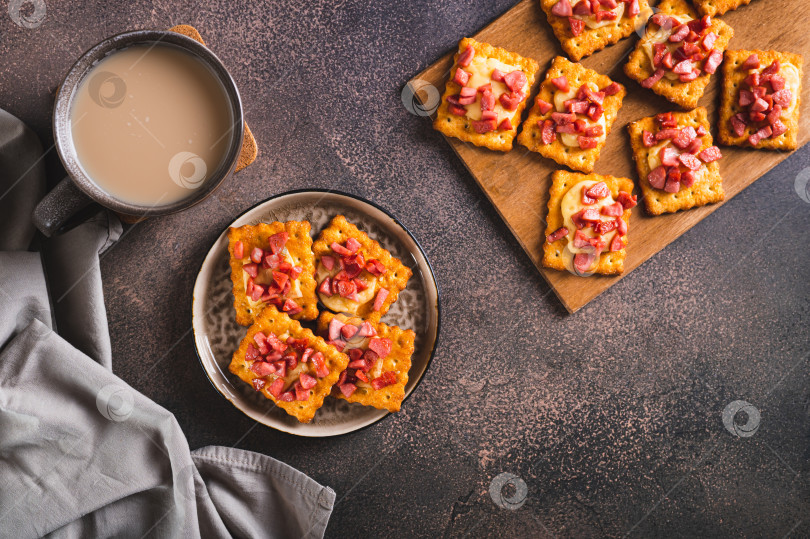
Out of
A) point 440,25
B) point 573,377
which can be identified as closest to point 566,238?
point 573,377

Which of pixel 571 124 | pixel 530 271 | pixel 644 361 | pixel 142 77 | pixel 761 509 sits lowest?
pixel 761 509

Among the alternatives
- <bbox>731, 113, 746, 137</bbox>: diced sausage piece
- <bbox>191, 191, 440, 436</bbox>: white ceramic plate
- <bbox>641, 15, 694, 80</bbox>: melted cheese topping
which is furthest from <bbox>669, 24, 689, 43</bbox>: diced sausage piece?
<bbox>191, 191, 440, 436</bbox>: white ceramic plate

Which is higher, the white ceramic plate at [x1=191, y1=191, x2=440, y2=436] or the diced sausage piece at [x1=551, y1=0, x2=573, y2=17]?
the diced sausage piece at [x1=551, y1=0, x2=573, y2=17]

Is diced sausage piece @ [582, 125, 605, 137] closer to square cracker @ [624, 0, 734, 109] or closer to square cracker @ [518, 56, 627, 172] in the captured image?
square cracker @ [518, 56, 627, 172]

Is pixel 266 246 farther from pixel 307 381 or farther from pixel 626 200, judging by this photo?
pixel 626 200

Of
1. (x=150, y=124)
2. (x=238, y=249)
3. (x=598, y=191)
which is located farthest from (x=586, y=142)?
(x=150, y=124)

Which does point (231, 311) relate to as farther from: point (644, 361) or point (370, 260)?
point (644, 361)

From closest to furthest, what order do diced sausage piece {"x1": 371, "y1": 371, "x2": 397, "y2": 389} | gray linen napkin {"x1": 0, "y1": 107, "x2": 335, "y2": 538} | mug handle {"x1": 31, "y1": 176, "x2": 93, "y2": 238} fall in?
mug handle {"x1": 31, "y1": 176, "x2": 93, "y2": 238}
gray linen napkin {"x1": 0, "y1": 107, "x2": 335, "y2": 538}
diced sausage piece {"x1": 371, "y1": 371, "x2": 397, "y2": 389}
